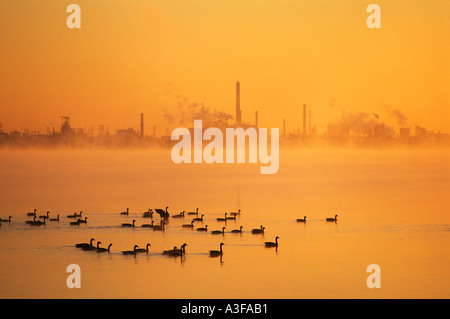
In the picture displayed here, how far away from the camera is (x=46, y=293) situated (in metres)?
26.7

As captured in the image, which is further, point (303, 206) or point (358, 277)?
point (303, 206)

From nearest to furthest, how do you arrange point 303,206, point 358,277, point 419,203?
point 358,277, point 303,206, point 419,203

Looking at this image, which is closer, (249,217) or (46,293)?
(46,293)

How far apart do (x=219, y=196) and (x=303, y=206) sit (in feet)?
52.9

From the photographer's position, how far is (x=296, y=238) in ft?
132

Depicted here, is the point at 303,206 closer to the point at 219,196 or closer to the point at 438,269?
the point at 219,196

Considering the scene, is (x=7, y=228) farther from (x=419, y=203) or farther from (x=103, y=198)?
(x=419, y=203)

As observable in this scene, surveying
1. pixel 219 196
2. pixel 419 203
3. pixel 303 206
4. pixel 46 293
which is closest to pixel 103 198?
pixel 219 196
